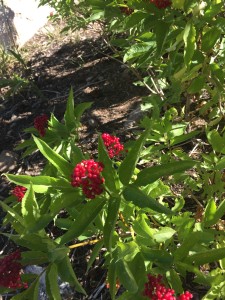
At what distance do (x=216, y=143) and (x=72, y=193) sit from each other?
0.98m

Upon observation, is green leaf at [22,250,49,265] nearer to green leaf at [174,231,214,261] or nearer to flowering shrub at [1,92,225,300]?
flowering shrub at [1,92,225,300]

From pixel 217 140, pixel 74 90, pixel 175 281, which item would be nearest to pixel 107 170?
pixel 175 281

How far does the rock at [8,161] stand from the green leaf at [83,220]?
255 cm

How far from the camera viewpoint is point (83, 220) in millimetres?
1480

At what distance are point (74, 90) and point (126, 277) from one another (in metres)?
3.32

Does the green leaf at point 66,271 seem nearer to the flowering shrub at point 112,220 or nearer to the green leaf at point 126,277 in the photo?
the flowering shrub at point 112,220

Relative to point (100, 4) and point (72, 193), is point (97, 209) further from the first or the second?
point (100, 4)

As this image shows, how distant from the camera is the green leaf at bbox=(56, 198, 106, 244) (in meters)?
1.45

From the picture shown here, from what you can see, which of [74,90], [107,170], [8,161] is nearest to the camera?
[107,170]

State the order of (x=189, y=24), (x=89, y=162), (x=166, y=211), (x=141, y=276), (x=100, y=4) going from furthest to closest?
1. (x=100, y=4)
2. (x=189, y=24)
3. (x=141, y=276)
4. (x=89, y=162)
5. (x=166, y=211)

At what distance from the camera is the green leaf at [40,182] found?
1.54 m

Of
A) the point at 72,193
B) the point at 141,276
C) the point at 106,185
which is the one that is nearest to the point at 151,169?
the point at 106,185

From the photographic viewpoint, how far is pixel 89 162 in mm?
1496

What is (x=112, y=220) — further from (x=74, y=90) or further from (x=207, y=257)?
(x=74, y=90)
